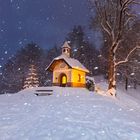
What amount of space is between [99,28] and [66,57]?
555cm

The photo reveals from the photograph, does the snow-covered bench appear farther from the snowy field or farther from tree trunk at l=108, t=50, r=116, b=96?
the snowy field

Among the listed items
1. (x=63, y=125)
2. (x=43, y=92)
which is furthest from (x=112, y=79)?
(x=63, y=125)

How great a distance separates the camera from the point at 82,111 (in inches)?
656

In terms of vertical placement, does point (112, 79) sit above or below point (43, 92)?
above

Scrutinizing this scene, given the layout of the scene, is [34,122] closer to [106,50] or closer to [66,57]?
[66,57]

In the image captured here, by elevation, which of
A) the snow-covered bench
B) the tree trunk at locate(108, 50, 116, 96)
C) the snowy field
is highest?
the tree trunk at locate(108, 50, 116, 96)

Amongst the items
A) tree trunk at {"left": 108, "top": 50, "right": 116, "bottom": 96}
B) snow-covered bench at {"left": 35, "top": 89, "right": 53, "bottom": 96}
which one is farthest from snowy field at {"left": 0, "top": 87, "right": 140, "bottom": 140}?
tree trunk at {"left": 108, "top": 50, "right": 116, "bottom": 96}

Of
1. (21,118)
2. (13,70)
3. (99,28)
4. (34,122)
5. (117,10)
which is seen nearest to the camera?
(34,122)

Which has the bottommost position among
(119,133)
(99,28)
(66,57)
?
(119,133)

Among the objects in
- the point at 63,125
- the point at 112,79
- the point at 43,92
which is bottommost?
the point at 63,125

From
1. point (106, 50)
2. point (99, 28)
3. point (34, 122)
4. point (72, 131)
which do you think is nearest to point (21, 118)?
Result: point (34, 122)

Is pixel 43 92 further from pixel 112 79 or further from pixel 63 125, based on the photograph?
pixel 63 125

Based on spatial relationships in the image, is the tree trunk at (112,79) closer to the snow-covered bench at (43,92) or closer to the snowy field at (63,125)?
the snow-covered bench at (43,92)

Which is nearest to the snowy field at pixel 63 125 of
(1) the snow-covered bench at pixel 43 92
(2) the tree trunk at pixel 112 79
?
(1) the snow-covered bench at pixel 43 92
